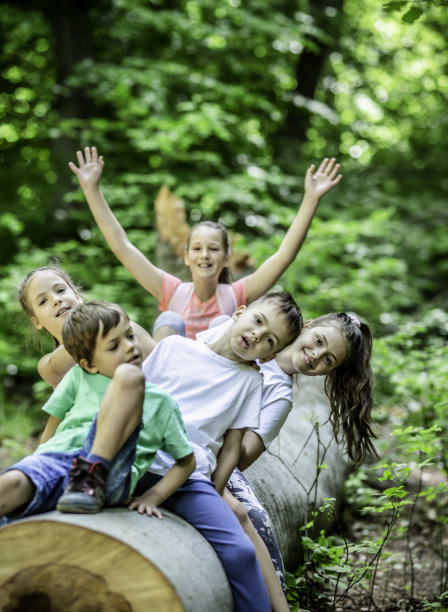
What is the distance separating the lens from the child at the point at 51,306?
2.83 meters

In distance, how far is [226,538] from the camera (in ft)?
7.04

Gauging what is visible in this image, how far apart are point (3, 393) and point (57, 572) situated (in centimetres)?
649

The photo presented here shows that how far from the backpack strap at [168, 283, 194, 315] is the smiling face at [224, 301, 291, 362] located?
1.29 meters

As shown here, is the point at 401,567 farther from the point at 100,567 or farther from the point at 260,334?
the point at 100,567

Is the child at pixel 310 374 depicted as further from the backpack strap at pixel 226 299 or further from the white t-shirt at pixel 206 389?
the backpack strap at pixel 226 299

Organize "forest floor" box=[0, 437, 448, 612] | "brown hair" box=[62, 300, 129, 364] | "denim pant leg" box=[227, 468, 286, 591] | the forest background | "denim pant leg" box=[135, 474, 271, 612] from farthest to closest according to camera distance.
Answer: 1. the forest background
2. "forest floor" box=[0, 437, 448, 612]
3. "denim pant leg" box=[227, 468, 286, 591]
4. "denim pant leg" box=[135, 474, 271, 612]
5. "brown hair" box=[62, 300, 129, 364]

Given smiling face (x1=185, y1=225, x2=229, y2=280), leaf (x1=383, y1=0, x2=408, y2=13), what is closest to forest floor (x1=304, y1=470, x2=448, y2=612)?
smiling face (x1=185, y1=225, x2=229, y2=280)

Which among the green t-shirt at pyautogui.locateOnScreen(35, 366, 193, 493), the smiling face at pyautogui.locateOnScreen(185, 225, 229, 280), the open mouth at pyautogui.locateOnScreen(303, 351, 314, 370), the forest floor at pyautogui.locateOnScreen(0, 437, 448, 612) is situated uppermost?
the smiling face at pyautogui.locateOnScreen(185, 225, 229, 280)

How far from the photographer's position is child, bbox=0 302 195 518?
1.87 meters

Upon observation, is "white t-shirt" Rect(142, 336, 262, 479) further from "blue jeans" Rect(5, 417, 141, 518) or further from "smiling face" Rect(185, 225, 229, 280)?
"smiling face" Rect(185, 225, 229, 280)

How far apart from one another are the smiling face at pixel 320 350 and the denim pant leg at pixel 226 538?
0.86m

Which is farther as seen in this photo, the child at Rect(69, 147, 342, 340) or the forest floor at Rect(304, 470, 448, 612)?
the child at Rect(69, 147, 342, 340)

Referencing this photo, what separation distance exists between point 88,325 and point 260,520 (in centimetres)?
116

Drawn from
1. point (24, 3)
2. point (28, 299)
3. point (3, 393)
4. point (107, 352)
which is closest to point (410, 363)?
point (28, 299)
